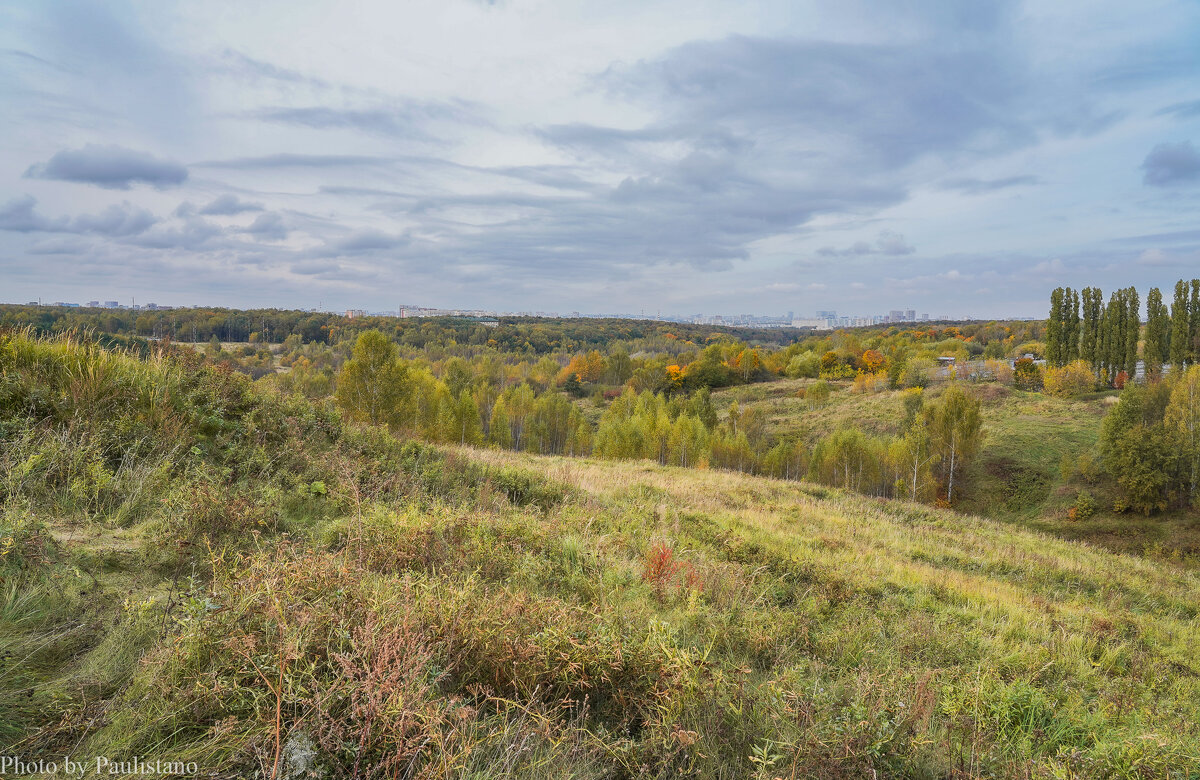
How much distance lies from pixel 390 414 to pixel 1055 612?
97.5 ft

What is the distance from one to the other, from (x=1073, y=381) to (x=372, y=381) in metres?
76.2

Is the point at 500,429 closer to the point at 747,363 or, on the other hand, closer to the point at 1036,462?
the point at 1036,462

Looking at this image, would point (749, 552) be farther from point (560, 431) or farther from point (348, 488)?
point (560, 431)

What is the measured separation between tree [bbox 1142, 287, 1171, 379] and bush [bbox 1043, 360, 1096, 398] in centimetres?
510

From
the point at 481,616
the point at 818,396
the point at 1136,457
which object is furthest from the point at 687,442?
the point at 481,616

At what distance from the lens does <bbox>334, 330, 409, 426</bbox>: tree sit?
30.4 m

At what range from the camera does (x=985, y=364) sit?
85.8 m

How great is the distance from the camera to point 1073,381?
2468 inches

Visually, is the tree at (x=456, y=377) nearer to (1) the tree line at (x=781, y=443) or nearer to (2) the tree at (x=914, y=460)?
(1) the tree line at (x=781, y=443)

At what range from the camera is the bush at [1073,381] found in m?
62.4

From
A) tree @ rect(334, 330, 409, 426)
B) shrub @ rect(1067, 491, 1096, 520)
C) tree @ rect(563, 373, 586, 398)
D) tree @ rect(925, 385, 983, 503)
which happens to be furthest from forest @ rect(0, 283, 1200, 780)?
tree @ rect(563, 373, 586, 398)

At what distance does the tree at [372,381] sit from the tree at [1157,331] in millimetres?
78573

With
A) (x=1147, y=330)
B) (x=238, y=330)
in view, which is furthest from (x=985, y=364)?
(x=238, y=330)

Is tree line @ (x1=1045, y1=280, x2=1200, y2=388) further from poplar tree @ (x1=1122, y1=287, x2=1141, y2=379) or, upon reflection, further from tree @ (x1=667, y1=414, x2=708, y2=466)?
tree @ (x1=667, y1=414, x2=708, y2=466)
